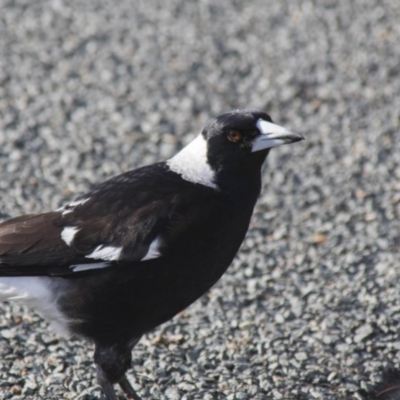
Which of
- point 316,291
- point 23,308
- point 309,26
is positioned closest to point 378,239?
point 316,291

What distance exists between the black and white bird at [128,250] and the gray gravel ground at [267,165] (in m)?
0.45

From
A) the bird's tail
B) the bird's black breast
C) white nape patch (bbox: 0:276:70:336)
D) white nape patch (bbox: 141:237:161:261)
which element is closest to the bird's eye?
the bird's black breast

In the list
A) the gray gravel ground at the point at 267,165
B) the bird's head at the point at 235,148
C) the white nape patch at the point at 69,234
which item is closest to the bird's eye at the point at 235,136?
the bird's head at the point at 235,148

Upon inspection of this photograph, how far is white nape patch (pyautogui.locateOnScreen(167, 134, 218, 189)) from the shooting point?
134 inches

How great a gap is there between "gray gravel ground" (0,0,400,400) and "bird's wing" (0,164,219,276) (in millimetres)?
609

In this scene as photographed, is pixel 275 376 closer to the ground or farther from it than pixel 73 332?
closer to the ground

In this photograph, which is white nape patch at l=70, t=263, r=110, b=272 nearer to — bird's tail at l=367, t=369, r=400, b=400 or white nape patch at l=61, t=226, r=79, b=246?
white nape patch at l=61, t=226, r=79, b=246

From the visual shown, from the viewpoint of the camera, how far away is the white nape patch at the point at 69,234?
3244mm

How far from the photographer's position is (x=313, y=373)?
3676 mm

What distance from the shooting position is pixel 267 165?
17.8 feet

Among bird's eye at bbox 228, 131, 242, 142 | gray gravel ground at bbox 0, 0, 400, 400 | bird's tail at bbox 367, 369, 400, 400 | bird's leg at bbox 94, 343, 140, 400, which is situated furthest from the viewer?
gray gravel ground at bbox 0, 0, 400, 400

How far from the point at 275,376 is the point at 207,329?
454 millimetres

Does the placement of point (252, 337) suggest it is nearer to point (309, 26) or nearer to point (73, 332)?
point (73, 332)

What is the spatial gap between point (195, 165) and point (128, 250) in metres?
0.49
